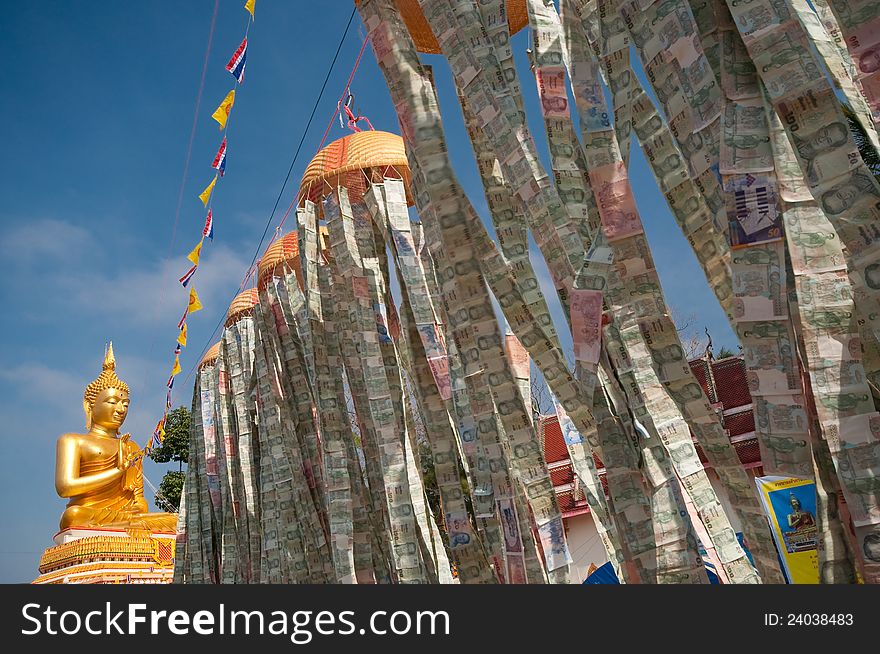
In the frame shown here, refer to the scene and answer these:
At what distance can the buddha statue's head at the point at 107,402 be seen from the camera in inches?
466

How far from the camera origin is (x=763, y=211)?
1.83m

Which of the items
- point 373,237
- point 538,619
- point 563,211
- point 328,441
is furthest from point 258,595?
point 373,237

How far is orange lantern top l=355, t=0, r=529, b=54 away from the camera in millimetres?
3912

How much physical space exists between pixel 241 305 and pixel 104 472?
5.39 metres

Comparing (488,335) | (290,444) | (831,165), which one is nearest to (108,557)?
(290,444)

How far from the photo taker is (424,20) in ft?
13.3

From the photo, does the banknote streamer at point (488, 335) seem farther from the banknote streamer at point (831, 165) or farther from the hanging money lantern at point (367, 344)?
the banknote streamer at point (831, 165)

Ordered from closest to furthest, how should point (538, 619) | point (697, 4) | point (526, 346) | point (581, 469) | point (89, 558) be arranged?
point (538, 619) < point (697, 4) < point (526, 346) < point (581, 469) < point (89, 558)

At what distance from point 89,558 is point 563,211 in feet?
30.7

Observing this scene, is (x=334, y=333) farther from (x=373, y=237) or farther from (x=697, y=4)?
(x=697, y=4)

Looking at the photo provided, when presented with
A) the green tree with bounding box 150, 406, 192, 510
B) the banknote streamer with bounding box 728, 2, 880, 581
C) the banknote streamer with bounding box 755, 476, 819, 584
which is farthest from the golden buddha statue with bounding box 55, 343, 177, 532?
the banknote streamer with bounding box 728, 2, 880, 581

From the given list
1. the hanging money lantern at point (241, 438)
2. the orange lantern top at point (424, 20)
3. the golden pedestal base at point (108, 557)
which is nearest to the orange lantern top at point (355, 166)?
the orange lantern top at point (424, 20)

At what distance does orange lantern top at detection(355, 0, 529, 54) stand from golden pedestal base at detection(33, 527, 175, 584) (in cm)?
782

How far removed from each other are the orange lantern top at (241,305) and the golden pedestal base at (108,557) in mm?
3852
